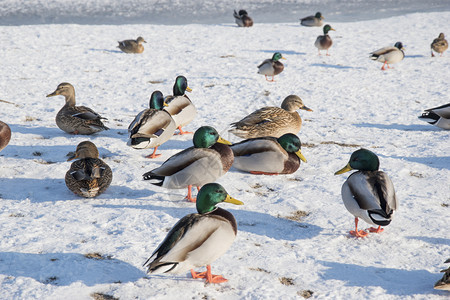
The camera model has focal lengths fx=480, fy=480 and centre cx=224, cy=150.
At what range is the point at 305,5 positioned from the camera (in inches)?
913

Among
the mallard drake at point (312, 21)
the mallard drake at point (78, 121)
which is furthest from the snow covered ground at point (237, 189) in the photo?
the mallard drake at point (312, 21)

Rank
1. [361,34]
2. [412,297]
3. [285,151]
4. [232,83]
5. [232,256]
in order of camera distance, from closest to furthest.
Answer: [412,297] < [232,256] < [285,151] < [232,83] < [361,34]

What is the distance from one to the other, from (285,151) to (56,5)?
19503mm

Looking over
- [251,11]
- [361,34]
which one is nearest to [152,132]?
[361,34]

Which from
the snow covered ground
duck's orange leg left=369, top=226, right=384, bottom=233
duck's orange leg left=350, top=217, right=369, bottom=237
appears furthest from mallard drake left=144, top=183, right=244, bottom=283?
duck's orange leg left=369, top=226, right=384, bottom=233

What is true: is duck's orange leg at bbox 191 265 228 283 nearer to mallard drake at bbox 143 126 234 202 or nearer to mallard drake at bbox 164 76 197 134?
mallard drake at bbox 143 126 234 202

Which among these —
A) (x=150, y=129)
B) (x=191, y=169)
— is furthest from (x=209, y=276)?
(x=150, y=129)

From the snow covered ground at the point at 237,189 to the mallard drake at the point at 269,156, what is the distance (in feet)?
0.45

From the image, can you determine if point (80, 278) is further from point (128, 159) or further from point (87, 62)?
point (87, 62)

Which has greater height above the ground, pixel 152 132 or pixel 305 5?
pixel 305 5

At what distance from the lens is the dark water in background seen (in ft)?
62.8

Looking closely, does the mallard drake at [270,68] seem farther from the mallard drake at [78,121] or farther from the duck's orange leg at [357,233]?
the duck's orange leg at [357,233]

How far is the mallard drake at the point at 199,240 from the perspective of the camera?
10.1ft

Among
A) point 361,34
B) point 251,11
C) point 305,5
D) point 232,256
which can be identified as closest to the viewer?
point 232,256
